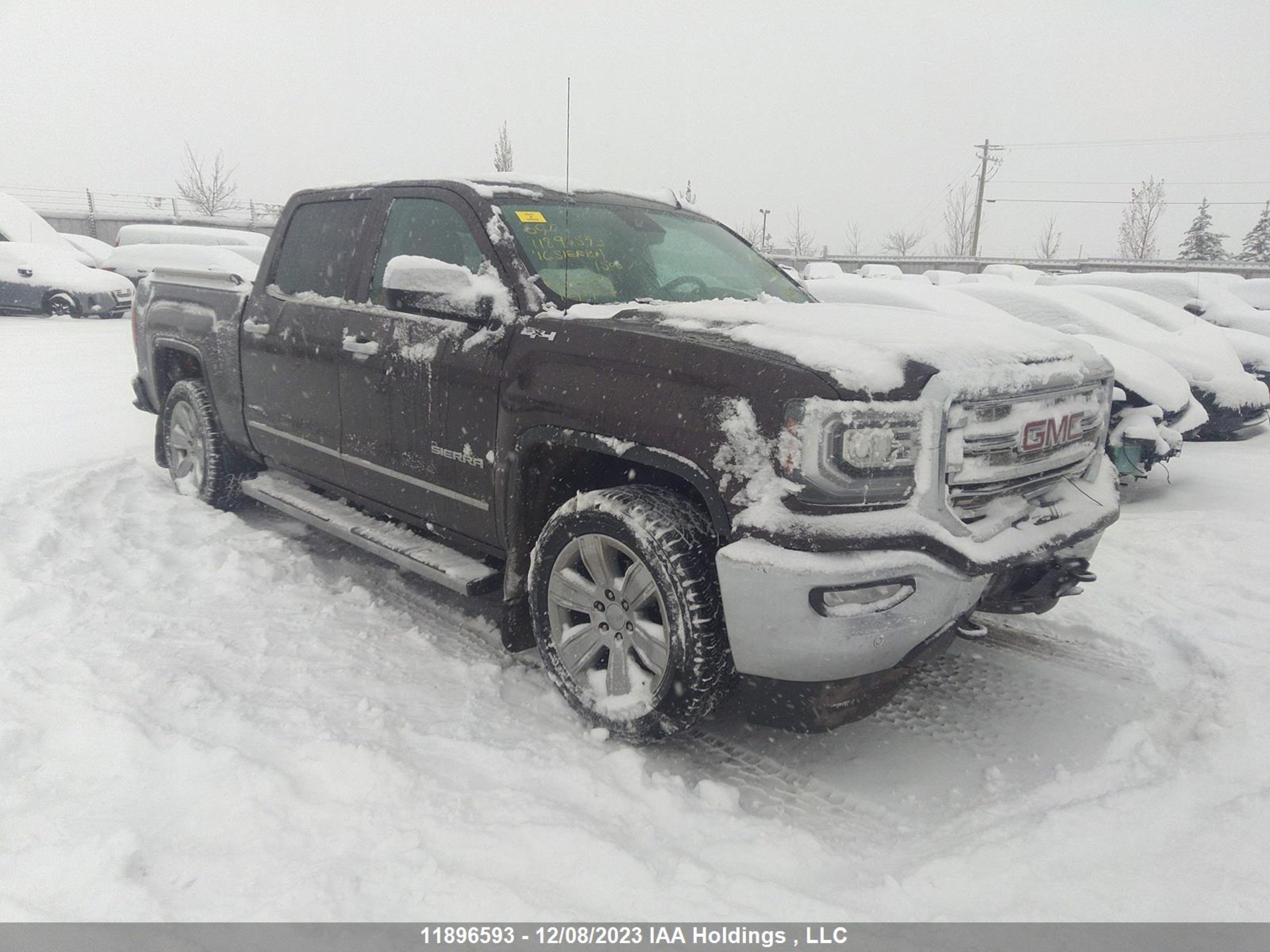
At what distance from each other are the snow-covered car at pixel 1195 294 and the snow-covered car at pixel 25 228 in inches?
719

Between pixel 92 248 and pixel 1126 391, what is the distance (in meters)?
22.7

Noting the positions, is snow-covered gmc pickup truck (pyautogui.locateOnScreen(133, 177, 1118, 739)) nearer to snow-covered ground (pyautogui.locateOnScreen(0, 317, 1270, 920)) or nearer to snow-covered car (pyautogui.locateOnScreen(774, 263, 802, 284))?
snow-covered car (pyautogui.locateOnScreen(774, 263, 802, 284))

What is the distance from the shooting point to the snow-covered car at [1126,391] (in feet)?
19.7

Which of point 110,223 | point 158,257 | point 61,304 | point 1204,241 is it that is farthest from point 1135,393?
point 1204,241

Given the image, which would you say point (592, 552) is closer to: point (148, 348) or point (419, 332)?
point (419, 332)

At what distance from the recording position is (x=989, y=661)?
11.8 feet

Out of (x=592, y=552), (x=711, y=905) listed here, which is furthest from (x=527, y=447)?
→ (x=711, y=905)

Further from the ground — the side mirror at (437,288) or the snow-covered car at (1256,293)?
the side mirror at (437,288)

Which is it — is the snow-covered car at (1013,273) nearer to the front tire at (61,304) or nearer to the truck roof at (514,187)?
the truck roof at (514,187)

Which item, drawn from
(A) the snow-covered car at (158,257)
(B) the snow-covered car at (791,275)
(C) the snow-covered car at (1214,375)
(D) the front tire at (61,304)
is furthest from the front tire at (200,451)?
(D) the front tire at (61,304)

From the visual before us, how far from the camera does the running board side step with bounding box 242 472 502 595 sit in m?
3.32

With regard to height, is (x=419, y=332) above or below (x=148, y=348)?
above

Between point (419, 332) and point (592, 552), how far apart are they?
1.26m

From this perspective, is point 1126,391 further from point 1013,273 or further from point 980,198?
point 980,198
